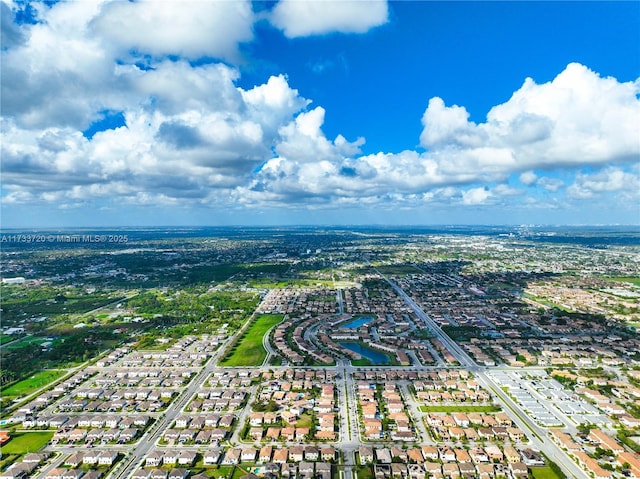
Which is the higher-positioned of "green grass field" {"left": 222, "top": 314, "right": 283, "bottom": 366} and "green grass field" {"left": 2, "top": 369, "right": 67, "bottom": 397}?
"green grass field" {"left": 222, "top": 314, "right": 283, "bottom": 366}

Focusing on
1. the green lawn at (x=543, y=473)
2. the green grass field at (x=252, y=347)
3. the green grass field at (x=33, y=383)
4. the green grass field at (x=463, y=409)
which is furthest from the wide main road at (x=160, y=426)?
the green lawn at (x=543, y=473)

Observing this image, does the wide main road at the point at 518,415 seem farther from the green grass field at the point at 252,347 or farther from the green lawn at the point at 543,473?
the green grass field at the point at 252,347

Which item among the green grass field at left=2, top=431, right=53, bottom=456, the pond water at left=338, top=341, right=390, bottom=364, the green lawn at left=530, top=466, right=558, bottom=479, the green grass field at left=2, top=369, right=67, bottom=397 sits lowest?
the green grass field at left=2, top=431, right=53, bottom=456

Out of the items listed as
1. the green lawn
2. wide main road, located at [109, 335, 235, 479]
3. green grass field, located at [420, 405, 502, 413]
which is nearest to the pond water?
green grass field, located at [420, 405, 502, 413]

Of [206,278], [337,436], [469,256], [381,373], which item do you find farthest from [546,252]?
[337,436]

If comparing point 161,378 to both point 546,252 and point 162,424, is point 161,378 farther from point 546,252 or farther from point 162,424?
point 546,252

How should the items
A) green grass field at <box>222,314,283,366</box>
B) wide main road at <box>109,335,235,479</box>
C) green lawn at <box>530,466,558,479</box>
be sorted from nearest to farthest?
green lawn at <box>530,466,558,479</box>
wide main road at <box>109,335,235,479</box>
green grass field at <box>222,314,283,366</box>

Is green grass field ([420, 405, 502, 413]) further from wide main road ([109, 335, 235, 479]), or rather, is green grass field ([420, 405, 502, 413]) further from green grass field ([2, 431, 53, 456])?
green grass field ([2, 431, 53, 456])
